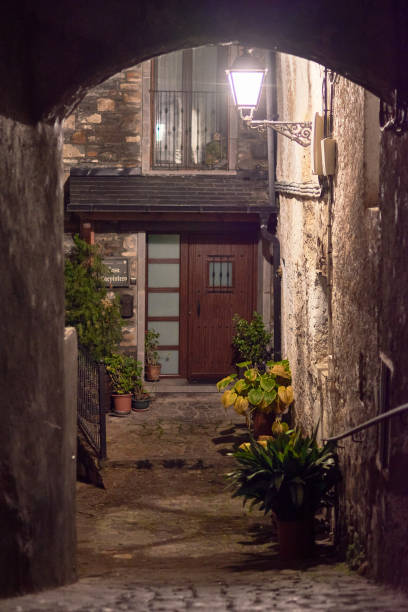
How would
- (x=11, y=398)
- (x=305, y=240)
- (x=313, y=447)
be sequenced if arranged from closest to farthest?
(x=11, y=398) < (x=313, y=447) < (x=305, y=240)

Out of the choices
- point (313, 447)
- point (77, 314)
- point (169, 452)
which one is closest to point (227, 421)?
point (169, 452)

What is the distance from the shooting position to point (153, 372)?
11.0m

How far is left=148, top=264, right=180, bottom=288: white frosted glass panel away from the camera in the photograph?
11047 millimetres

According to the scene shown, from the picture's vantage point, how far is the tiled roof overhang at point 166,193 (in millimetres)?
10367

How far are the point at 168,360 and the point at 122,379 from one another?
1.22m

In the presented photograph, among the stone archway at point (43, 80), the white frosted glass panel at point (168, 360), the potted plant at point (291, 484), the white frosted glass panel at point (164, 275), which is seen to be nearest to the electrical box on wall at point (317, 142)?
the potted plant at point (291, 484)

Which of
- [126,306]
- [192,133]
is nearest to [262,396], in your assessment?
[126,306]

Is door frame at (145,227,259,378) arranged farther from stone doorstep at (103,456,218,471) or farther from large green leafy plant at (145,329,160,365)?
stone doorstep at (103,456,218,471)

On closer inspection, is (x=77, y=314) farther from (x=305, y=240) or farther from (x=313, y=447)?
(x=313, y=447)

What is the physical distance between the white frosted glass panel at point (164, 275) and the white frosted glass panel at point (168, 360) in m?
0.98

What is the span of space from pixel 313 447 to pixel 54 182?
2.79 meters

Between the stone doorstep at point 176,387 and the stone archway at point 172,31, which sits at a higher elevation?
the stone archway at point 172,31

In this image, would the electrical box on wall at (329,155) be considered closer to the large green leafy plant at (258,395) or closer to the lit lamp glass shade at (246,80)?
the lit lamp glass shade at (246,80)

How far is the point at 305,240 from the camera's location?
27.0 ft
